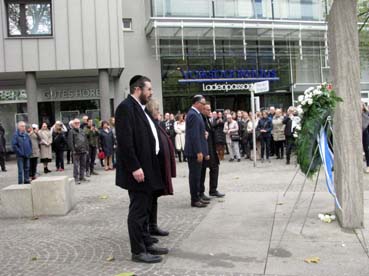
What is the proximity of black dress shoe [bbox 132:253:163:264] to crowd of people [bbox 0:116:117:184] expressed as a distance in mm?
7718

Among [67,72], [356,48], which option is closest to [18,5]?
[67,72]

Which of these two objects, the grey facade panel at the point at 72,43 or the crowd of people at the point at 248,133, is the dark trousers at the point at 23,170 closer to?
the crowd of people at the point at 248,133

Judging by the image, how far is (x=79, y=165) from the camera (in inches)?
508

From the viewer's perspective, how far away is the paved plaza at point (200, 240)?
5.00m

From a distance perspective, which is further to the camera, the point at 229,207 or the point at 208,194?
the point at 208,194

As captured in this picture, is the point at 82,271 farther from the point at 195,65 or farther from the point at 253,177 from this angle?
the point at 195,65

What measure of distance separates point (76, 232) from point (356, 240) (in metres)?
3.84

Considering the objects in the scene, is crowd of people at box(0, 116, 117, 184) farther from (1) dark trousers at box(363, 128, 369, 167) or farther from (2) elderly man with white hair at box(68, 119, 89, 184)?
(1) dark trousers at box(363, 128, 369, 167)

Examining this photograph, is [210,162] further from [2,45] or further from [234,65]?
[234,65]

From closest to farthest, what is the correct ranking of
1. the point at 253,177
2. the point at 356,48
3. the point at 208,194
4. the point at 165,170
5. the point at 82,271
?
→ the point at 82,271 → the point at 165,170 → the point at 356,48 → the point at 208,194 → the point at 253,177

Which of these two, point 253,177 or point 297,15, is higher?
point 297,15

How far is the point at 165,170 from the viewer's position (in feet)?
19.0

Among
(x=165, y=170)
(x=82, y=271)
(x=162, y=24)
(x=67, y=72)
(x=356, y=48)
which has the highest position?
(x=162, y=24)

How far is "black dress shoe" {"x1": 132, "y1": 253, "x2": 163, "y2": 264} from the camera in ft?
16.8
